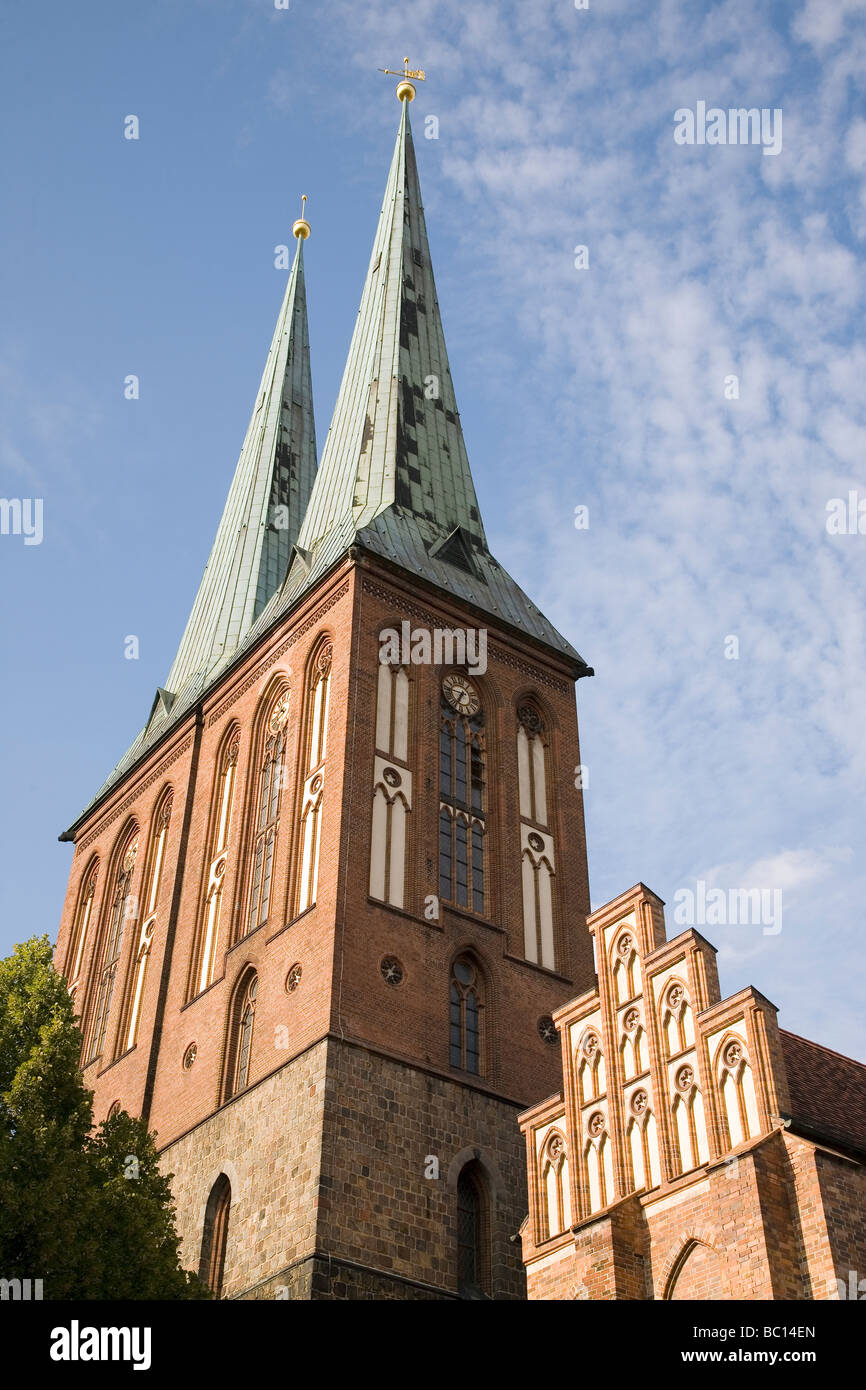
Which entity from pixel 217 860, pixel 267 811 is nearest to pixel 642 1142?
pixel 267 811

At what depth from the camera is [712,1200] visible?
18.5 meters

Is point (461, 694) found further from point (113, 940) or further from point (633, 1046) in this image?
point (633, 1046)

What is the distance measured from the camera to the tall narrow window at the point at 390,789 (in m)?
28.8

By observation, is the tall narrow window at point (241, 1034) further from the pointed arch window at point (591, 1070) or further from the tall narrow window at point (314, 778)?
the pointed arch window at point (591, 1070)

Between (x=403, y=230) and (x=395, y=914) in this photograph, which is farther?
(x=403, y=230)

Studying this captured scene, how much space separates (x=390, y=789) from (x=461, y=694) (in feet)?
11.8

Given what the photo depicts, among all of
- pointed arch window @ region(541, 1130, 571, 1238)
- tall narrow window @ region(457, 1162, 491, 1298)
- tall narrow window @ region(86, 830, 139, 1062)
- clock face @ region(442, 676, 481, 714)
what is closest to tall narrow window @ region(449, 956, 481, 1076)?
tall narrow window @ region(457, 1162, 491, 1298)

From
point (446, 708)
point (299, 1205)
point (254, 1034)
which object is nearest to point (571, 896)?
point (446, 708)

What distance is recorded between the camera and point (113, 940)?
3709 centimetres

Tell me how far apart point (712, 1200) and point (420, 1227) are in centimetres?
783

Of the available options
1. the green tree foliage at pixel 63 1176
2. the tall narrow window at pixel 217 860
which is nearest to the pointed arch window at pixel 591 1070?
the green tree foliage at pixel 63 1176

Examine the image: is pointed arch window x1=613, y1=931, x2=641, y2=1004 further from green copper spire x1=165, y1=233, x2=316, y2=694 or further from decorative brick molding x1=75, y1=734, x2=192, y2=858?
green copper spire x1=165, y1=233, x2=316, y2=694
